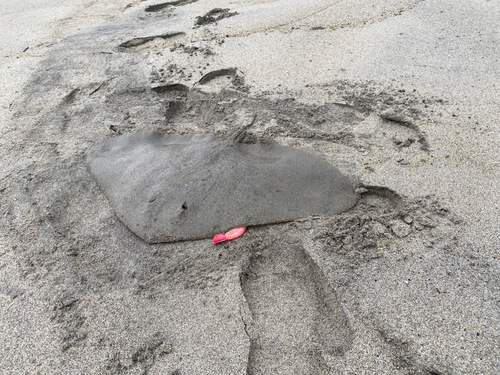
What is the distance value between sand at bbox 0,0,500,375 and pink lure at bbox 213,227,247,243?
4 centimetres

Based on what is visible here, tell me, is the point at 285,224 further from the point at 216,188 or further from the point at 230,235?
the point at 216,188

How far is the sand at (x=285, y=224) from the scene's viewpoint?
5.71 ft

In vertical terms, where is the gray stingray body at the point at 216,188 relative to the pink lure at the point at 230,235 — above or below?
above

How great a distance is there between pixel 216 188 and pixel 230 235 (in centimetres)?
32

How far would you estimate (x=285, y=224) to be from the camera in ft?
7.54

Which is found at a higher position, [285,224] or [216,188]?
[216,188]

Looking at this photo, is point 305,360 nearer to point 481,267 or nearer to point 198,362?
point 198,362

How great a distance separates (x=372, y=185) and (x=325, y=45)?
93.7 inches

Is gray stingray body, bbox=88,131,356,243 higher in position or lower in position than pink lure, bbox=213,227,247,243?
higher

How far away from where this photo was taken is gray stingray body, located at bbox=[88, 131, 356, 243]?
2.17m

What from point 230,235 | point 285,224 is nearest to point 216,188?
point 230,235

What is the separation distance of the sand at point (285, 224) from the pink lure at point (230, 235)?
4 cm

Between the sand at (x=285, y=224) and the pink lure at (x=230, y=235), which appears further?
the pink lure at (x=230, y=235)

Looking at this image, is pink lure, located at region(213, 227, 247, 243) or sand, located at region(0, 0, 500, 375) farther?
pink lure, located at region(213, 227, 247, 243)
